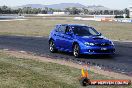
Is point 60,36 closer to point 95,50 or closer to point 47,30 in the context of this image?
point 95,50

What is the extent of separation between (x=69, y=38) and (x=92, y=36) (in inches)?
47.9

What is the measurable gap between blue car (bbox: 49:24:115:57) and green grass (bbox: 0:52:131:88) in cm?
326

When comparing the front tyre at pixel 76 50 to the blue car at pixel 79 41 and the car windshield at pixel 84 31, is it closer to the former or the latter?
the blue car at pixel 79 41

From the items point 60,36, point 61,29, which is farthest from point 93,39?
point 61,29

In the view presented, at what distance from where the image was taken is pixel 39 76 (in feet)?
37.8

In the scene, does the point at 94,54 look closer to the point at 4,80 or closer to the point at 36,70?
the point at 36,70

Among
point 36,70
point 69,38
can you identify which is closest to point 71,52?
point 69,38

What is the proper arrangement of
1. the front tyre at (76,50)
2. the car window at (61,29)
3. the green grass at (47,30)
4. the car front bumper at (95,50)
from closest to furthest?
1. the car front bumper at (95,50)
2. the front tyre at (76,50)
3. the car window at (61,29)
4. the green grass at (47,30)

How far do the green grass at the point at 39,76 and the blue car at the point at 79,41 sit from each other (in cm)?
326

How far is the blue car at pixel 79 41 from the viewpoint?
17484 mm

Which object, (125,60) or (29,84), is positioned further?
(125,60)

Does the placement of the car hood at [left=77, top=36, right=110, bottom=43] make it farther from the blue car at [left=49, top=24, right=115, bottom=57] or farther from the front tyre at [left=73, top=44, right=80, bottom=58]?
the front tyre at [left=73, top=44, right=80, bottom=58]

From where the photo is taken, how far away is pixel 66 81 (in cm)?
1077

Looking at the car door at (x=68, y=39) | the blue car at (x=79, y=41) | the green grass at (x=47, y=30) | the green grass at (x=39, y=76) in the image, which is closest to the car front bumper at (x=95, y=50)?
the blue car at (x=79, y=41)
